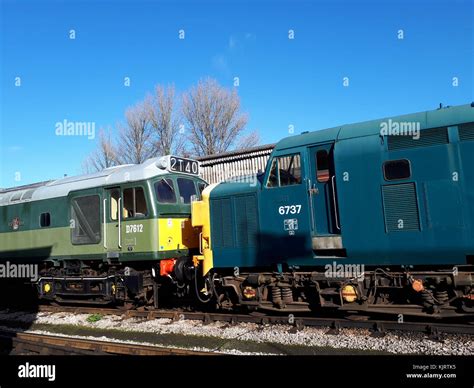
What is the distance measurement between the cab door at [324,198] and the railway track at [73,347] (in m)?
3.02

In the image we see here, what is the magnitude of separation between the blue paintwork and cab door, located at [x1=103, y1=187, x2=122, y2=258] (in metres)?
3.89

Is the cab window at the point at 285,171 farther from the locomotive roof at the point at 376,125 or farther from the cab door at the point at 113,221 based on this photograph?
the cab door at the point at 113,221

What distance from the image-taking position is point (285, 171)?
823 cm

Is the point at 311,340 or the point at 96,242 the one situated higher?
the point at 96,242

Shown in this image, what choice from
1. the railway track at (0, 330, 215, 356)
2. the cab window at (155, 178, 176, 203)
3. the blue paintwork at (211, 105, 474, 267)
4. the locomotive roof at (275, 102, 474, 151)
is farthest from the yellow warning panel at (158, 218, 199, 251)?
the locomotive roof at (275, 102, 474, 151)

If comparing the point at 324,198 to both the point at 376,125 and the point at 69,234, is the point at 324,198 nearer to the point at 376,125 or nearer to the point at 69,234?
the point at 376,125

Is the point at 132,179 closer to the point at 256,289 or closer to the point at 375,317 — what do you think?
the point at 256,289

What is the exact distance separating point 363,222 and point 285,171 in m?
1.92

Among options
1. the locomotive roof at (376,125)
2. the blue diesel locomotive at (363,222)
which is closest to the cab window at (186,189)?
the blue diesel locomotive at (363,222)

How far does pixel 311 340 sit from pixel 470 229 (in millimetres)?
3304

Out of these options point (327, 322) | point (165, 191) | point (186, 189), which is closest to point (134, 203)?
point (165, 191)

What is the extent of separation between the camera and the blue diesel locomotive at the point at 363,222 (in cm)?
653
